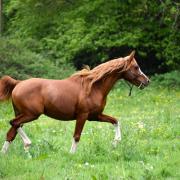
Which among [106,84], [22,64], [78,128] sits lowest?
[22,64]

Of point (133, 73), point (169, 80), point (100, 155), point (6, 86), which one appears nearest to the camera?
point (100, 155)

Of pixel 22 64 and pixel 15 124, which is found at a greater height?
pixel 15 124

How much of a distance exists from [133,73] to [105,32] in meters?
19.7

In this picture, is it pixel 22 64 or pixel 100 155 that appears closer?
pixel 100 155

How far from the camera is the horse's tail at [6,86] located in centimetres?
1063

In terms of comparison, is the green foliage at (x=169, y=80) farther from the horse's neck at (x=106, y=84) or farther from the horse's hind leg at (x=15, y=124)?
the horse's hind leg at (x=15, y=124)

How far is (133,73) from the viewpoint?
Result: 11.0 meters

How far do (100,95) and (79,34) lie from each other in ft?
67.9

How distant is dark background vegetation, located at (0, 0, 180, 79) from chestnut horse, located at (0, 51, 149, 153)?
1631cm

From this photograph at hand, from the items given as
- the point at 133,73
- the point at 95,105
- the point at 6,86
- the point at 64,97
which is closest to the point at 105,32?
the point at 133,73

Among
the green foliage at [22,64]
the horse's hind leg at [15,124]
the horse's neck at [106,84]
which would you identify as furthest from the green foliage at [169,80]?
the horse's hind leg at [15,124]

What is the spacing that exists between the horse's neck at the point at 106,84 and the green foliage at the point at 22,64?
1330cm

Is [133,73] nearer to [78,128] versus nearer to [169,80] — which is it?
[78,128]

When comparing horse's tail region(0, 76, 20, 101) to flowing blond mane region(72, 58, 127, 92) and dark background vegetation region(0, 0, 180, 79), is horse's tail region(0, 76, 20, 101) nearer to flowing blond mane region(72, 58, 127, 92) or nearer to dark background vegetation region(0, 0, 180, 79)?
flowing blond mane region(72, 58, 127, 92)
